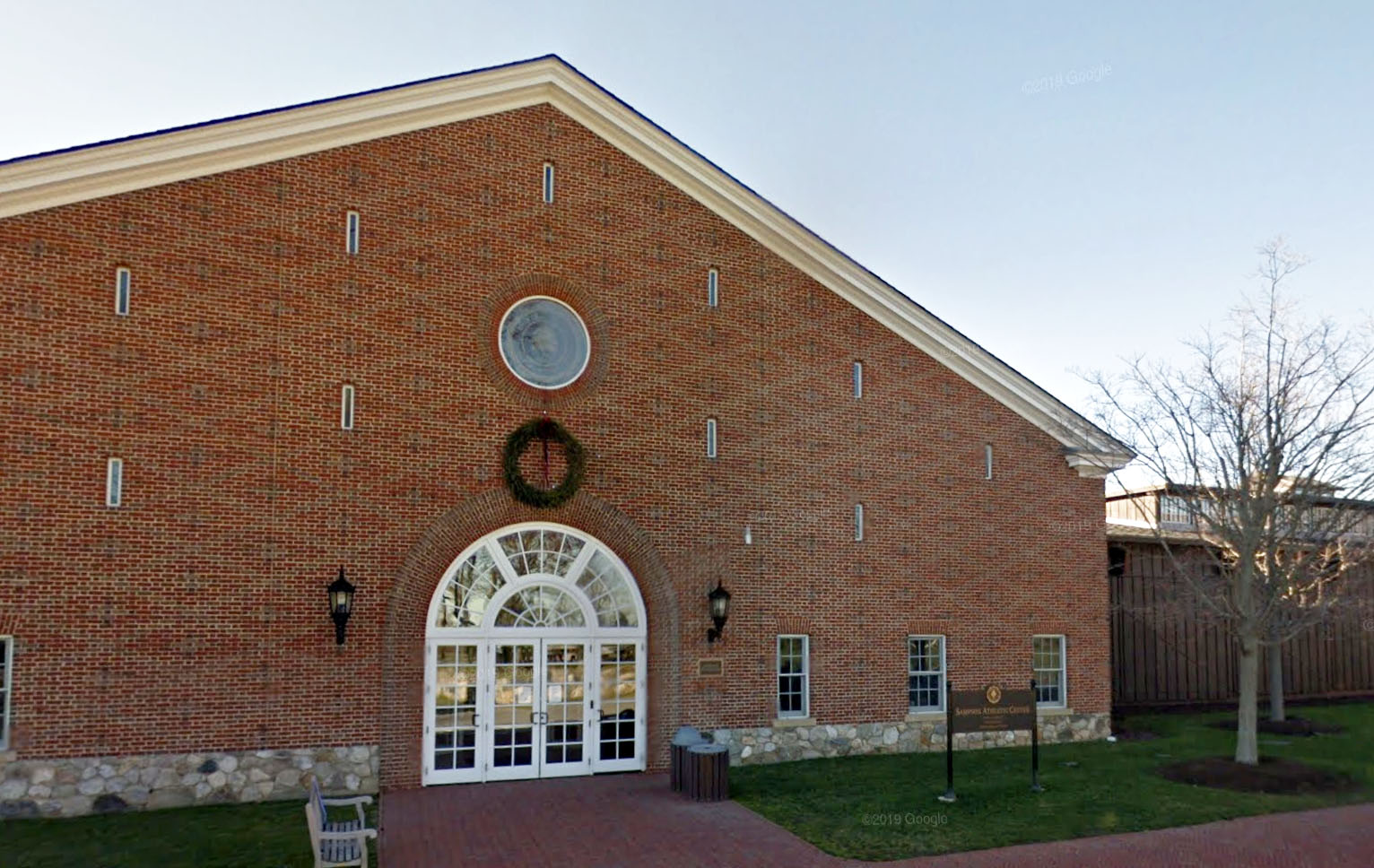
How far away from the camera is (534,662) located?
604 inches

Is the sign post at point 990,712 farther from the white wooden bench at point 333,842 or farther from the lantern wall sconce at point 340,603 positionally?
the lantern wall sconce at point 340,603

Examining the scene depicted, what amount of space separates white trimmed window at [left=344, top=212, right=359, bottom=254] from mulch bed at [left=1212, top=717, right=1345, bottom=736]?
19263 millimetres

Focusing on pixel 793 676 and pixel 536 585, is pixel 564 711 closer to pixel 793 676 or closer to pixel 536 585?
pixel 536 585

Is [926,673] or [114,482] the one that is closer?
[114,482]

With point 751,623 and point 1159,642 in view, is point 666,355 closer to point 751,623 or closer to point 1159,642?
point 751,623

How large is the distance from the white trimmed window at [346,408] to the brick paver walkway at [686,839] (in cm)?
504

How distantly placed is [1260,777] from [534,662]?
35.7ft

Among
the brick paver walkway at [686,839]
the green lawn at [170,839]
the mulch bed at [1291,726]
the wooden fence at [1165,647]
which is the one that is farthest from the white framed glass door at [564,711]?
the mulch bed at [1291,726]

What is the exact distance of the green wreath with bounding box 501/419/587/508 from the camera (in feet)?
50.1

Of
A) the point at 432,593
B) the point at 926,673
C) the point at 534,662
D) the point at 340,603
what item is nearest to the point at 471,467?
the point at 432,593

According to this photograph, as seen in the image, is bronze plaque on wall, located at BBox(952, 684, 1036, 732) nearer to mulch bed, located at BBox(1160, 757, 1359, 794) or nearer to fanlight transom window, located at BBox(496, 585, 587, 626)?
mulch bed, located at BBox(1160, 757, 1359, 794)

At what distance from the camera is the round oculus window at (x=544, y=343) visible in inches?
619

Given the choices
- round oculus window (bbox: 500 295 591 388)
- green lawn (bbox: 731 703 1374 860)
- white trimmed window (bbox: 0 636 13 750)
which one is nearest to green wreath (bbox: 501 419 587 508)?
round oculus window (bbox: 500 295 591 388)

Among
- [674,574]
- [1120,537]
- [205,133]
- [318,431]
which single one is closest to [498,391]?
[318,431]
